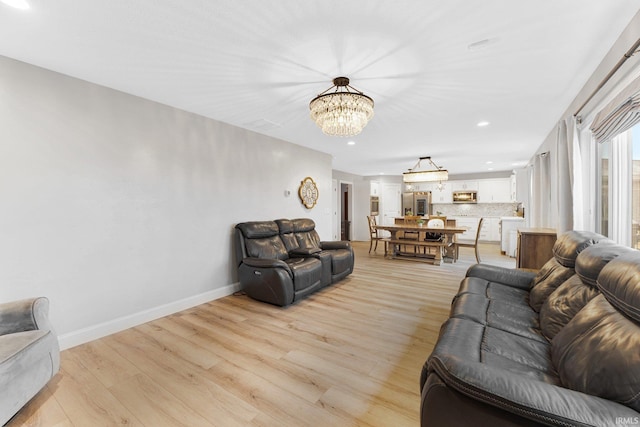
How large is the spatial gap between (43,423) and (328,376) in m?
1.81

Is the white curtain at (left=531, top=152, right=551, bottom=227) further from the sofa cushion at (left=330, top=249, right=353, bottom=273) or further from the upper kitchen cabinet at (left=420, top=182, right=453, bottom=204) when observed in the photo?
the upper kitchen cabinet at (left=420, top=182, right=453, bottom=204)

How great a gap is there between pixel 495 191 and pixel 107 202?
10.2 m

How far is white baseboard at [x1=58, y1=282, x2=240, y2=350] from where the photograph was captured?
7.96ft

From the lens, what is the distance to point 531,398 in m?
0.85

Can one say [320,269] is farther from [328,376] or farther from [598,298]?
[598,298]

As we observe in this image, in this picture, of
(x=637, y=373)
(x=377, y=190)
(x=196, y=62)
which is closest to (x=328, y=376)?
(x=637, y=373)

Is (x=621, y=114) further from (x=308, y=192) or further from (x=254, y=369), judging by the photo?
(x=308, y=192)

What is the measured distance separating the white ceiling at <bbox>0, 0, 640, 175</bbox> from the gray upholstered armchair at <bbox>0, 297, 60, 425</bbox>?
6.57 ft

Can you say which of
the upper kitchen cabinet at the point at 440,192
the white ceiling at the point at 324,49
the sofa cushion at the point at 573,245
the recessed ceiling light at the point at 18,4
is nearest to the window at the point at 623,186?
the sofa cushion at the point at 573,245

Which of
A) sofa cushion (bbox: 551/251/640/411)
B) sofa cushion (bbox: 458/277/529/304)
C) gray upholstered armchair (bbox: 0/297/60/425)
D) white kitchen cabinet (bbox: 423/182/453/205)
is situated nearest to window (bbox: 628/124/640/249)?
sofa cushion (bbox: 458/277/529/304)

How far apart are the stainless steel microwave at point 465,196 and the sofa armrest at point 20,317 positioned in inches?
403

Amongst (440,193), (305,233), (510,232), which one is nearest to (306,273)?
(305,233)

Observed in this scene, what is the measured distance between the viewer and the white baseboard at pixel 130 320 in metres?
2.43

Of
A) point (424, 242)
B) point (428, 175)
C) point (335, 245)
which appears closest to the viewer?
point (335, 245)
